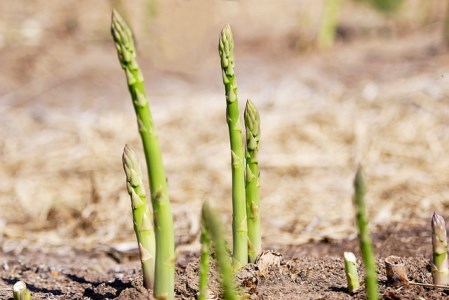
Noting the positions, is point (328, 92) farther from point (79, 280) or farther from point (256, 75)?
point (79, 280)

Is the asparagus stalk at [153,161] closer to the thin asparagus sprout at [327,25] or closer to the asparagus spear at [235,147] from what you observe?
the asparagus spear at [235,147]

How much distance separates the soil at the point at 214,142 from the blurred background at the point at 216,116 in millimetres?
16

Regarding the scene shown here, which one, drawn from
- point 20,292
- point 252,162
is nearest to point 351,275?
point 252,162

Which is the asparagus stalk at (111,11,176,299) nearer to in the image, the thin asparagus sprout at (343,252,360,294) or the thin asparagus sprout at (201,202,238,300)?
the thin asparagus sprout at (201,202,238,300)

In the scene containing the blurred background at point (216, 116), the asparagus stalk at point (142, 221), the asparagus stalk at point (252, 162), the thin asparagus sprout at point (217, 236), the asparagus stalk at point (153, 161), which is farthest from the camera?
the blurred background at point (216, 116)

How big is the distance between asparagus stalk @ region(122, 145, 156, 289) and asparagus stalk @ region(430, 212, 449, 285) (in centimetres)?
67

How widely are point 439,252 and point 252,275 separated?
46 cm

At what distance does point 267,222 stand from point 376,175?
84cm

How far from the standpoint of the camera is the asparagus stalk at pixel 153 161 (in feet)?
5.00

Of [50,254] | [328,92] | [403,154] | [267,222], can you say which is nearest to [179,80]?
[328,92]

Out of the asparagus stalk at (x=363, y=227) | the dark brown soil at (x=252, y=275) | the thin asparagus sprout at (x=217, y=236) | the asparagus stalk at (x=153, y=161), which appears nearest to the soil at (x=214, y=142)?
the dark brown soil at (x=252, y=275)

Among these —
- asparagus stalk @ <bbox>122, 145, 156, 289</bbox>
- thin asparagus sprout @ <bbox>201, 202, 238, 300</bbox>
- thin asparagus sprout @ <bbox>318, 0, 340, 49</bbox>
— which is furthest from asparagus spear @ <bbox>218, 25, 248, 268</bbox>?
thin asparagus sprout @ <bbox>318, 0, 340, 49</bbox>

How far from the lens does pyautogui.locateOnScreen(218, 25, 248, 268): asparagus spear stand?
1.74 m

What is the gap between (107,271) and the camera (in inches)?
104
